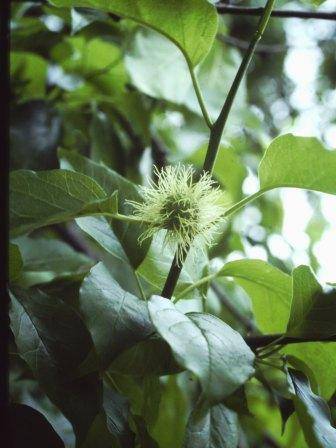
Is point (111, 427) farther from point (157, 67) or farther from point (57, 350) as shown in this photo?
point (157, 67)

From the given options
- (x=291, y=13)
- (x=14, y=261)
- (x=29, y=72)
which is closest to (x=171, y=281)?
(x=14, y=261)

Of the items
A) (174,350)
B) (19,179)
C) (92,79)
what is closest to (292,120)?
(92,79)

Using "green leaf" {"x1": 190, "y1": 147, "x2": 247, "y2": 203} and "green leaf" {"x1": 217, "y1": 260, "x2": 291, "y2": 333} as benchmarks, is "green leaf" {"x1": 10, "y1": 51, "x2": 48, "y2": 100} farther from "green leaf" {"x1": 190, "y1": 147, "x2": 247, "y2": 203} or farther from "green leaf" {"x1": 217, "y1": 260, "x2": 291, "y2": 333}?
"green leaf" {"x1": 217, "y1": 260, "x2": 291, "y2": 333}


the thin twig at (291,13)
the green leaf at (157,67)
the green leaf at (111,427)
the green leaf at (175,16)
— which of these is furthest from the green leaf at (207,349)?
the green leaf at (157,67)

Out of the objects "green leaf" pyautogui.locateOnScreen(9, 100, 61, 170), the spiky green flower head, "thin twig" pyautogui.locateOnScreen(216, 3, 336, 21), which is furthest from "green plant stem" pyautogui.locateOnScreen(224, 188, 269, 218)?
"green leaf" pyautogui.locateOnScreen(9, 100, 61, 170)

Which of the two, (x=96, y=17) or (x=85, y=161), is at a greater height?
(x=96, y=17)

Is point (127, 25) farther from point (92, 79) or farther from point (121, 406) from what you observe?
point (121, 406)
